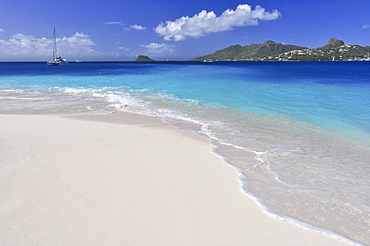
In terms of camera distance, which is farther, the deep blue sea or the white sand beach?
the deep blue sea

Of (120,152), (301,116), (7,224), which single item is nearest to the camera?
(7,224)

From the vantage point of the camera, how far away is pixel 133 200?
419cm

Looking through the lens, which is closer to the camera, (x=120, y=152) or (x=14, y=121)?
(x=120, y=152)

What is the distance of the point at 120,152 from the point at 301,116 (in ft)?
32.6

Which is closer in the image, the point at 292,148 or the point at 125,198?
the point at 125,198

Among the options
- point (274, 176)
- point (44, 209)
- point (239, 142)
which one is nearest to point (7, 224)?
point (44, 209)

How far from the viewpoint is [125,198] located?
424cm

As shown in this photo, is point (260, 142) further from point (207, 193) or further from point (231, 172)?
point (207, 193)

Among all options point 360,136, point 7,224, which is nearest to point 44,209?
point 7,224

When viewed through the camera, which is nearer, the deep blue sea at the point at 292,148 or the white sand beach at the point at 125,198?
the white sand beach at the point at 125,198

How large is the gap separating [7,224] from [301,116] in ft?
41.5

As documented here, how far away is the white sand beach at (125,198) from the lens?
337 cm

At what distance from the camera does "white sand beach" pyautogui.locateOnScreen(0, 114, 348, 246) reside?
337 centimetres

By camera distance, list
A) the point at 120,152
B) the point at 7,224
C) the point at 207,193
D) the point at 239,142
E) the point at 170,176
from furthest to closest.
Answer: the point at 239,142 → the point at 120,152 → the point at 170,176 → the point at 207,193 → the point at 7,224
